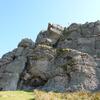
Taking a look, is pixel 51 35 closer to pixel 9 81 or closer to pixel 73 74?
pixel 9 81

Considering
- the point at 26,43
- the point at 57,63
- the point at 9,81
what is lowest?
the point at 9,81

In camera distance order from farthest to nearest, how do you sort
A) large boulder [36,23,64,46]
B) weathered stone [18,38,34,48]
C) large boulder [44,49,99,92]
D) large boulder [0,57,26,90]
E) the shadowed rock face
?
weathered stone [18,38,34,48] → large boulder [36,23,64,46] → large boulder [0,57,26,90] → the shadowed rock face → large boulder [44,49,99,92]

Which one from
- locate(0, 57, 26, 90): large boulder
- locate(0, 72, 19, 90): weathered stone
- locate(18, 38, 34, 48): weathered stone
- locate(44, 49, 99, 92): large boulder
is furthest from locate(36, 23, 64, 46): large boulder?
locate(0, 72, 19, 90): weathered stone

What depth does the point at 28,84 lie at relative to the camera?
36562mm

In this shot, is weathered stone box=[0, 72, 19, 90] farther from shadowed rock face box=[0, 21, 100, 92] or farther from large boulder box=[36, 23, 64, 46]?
large boulder box=[36, 23, 64, 46]

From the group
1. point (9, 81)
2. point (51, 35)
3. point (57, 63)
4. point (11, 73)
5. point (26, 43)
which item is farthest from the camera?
point (51, 35)

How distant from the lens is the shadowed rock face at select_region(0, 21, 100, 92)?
32.6 meters

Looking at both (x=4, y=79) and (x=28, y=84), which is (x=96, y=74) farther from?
(x=4, y=79)

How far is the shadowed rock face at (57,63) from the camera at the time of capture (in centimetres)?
3259

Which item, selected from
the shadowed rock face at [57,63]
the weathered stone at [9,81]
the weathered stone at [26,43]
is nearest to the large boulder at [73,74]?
the shadowed rock face at [57,63]

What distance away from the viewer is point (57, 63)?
119 feet

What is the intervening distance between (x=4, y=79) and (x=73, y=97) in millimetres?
16790

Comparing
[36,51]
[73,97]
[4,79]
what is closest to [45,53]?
[36,51]

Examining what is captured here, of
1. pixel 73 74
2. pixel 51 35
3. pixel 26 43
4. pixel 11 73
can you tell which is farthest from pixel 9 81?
pixel 51 35
